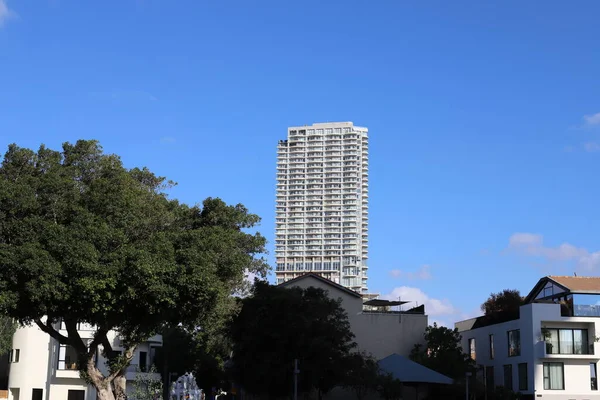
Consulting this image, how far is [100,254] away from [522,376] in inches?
1435

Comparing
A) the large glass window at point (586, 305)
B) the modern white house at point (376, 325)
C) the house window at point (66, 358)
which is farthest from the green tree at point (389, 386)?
the house window at point (66, 358)

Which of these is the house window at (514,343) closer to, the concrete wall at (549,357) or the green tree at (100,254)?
the concrete wall at (549,357)

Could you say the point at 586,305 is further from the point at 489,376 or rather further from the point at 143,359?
the point at 143,359

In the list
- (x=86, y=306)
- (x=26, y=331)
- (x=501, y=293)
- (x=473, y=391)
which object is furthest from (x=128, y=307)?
(x=501, y=293)

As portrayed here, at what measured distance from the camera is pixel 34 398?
59.3m

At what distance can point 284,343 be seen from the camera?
Result: 44281mm

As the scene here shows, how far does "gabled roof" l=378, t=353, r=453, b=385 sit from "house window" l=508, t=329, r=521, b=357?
13599 mm

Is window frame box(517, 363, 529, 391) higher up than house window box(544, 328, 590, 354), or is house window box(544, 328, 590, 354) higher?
house window box(544, 328, 590, 354)

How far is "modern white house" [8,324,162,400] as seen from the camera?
5900cm

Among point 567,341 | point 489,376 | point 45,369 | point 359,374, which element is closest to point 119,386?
point 359,374

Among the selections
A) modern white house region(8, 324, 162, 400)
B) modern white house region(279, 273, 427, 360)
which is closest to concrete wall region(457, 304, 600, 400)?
modern white house region(279, 273, 427, 360)

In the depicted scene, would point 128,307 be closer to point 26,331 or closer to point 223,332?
point 223,332

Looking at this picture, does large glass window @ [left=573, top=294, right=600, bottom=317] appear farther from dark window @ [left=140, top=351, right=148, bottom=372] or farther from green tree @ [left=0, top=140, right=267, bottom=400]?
dark window @ [left=140, top=351, right=148, bottom=372]

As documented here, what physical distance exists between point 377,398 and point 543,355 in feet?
38.3
